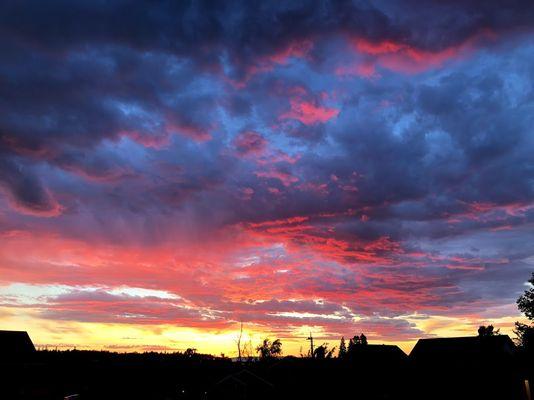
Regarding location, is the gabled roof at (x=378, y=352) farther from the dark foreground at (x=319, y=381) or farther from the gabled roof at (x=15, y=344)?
the gabled roof at (x=15, y=344)

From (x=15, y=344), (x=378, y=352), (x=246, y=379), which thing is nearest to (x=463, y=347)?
(x=378, y=352)

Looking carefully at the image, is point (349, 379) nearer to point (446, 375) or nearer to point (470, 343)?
point (446, 375)

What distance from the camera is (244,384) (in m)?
63.8

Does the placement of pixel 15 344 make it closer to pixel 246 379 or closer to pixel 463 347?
pixel 246 379

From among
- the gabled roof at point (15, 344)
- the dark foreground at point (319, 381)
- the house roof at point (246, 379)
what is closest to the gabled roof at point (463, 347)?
the dark foreground at point (319, 381)

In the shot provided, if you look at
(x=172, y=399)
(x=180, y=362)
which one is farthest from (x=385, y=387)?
(x=180, y=362)

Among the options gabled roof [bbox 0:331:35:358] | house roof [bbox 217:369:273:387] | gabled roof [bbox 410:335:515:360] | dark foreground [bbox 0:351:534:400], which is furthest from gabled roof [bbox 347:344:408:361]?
gabled roof [bbox 0:331:35:358]

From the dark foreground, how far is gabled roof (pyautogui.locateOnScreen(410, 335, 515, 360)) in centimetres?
86

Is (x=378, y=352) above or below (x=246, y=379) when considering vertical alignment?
above

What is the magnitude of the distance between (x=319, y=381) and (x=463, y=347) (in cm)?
1909

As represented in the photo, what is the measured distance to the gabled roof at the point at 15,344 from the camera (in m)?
63.1

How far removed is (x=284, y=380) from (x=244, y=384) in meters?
5.71

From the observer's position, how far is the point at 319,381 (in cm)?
6372

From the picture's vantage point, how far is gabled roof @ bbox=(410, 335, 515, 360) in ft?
186
